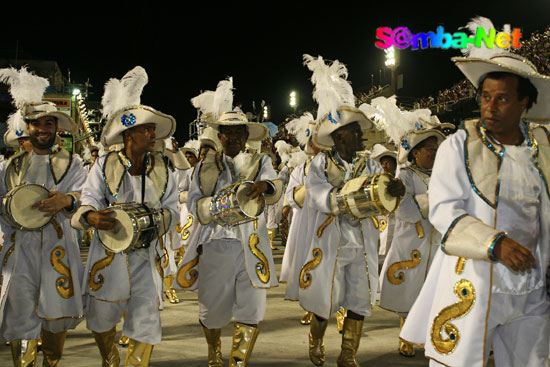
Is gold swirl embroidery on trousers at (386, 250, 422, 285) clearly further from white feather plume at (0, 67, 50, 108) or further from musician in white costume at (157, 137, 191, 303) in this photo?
white feather plume at (0, 67, 50, 108)

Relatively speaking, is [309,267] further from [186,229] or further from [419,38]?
[419,38]

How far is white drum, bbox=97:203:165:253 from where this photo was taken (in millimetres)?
4082

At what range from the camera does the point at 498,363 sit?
294cm

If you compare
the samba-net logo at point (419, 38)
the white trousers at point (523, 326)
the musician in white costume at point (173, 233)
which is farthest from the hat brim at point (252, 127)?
the samba-net logo at point (419, 38)

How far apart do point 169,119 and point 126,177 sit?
0.61 meters

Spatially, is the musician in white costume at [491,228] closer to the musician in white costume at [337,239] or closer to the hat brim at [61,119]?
the musician in white costume at [337,239]

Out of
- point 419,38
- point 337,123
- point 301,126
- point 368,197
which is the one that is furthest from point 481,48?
point 419,38

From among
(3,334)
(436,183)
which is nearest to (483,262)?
(436,183)

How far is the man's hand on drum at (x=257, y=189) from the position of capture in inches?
189

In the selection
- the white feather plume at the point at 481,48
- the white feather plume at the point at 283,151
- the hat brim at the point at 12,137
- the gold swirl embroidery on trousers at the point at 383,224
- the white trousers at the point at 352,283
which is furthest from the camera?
the white feather plume at the point at 283,151

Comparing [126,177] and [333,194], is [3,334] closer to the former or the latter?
[126,177]

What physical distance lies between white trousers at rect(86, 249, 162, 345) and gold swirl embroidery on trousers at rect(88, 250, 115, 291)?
0.39 ft

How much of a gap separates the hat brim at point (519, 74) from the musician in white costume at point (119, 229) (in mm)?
2484

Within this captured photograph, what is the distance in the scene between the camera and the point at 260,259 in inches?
203
